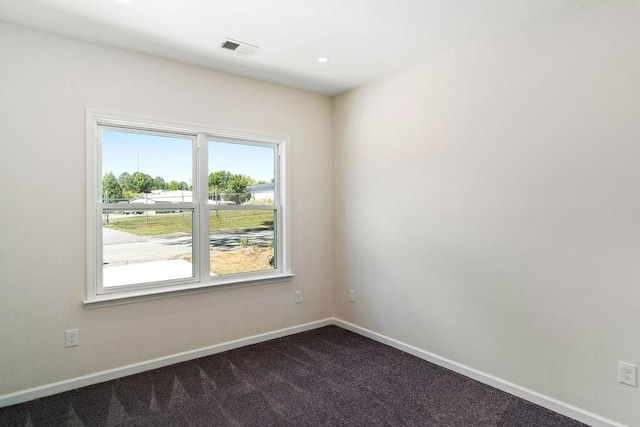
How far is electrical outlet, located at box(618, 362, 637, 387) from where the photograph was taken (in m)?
2.11

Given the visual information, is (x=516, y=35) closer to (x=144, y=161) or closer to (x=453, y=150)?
(x=453, y=150)

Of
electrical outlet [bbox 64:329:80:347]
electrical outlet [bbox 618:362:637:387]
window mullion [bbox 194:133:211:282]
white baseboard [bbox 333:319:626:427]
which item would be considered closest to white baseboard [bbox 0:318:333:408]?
electrical outlet [bbox 64:329:80:347]

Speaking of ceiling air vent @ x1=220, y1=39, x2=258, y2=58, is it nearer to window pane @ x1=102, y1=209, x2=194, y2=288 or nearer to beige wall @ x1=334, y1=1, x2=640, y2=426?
beige wall @ x1=334, y1=1, x2=640, y2=426

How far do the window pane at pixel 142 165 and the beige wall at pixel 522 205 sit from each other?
187cm

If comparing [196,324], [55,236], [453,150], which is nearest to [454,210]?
[453,150]

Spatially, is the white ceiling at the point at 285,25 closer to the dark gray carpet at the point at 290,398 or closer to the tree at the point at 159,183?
the tree at the point at 159,183

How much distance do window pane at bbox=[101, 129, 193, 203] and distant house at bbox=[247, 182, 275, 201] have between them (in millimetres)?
658

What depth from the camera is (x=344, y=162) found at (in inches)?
162

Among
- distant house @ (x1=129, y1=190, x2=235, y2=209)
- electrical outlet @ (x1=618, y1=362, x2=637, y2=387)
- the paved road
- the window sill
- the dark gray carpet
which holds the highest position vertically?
distant house @ (x1=129, y1=190, x2=235, y2=209)

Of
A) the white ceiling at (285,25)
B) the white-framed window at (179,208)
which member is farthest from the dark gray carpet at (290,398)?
the white ceiling at (285,25)

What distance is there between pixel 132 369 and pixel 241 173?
1967 mm

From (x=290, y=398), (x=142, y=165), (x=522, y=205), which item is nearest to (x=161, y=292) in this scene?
(x=142, y=165)

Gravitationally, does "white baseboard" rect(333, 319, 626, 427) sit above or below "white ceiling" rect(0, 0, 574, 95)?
below

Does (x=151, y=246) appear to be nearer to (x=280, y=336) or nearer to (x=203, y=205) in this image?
(x=203, y=205)
